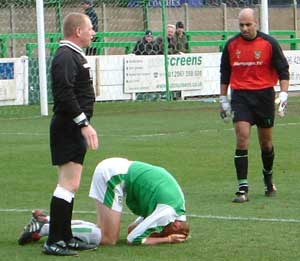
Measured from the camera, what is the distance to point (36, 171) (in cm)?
1466

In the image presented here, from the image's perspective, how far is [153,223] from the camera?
30.5 feet

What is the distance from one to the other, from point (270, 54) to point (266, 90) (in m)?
0.39

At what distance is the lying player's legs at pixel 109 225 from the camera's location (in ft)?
30.5

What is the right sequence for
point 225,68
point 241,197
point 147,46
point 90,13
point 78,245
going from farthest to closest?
1. point 90,13
2. point 147,46
3. point 225,68
4. point 241,197
5. point 78,245

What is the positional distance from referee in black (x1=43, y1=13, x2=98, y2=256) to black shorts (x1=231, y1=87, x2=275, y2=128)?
351cm

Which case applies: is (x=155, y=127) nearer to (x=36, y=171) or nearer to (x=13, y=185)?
(x=36, y=171)

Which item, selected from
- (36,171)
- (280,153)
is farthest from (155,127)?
(36,171)

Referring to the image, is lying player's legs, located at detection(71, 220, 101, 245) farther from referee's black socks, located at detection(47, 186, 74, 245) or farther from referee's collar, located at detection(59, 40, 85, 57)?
referee's collar, located at detection(59, 40, 85, 57)

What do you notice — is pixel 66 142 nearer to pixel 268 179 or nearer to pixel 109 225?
pixel 109 225

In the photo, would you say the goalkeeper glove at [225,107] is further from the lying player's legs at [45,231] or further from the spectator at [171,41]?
the spectator at [171,41]

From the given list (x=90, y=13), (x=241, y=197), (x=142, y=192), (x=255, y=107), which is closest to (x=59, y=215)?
(x=142, y=192)

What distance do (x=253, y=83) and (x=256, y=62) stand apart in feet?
0.74

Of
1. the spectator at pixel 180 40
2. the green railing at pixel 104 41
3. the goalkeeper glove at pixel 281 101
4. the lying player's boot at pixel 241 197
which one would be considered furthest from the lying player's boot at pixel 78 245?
the spectator at pixel 180 40

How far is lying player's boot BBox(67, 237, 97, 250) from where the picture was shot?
29.6 ft
